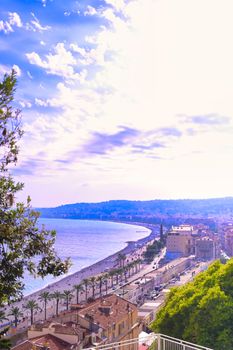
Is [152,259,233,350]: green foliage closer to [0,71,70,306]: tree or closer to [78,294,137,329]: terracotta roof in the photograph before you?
[0,71,70,306]: tree

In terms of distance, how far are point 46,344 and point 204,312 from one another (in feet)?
36.8

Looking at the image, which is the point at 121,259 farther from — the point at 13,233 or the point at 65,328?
the point at 13,233

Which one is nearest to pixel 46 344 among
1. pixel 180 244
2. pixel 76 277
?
pixel 76 277

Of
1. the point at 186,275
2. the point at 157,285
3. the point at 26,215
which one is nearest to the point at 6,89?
the point at 26,215

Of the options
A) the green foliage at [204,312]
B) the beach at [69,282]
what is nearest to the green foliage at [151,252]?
the beach at [69,282]

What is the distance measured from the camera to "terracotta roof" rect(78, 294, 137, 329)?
27372 millimetres

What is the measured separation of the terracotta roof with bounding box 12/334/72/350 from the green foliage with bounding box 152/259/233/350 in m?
8.45

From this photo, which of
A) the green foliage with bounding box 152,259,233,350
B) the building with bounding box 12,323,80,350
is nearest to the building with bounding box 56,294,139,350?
the building with bounding box 12,323,80,350

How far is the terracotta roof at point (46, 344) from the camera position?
21.1 metres

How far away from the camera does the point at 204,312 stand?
43.5 feet

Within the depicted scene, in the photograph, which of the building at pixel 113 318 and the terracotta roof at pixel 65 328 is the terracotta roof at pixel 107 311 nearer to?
the building at pixel 113 318

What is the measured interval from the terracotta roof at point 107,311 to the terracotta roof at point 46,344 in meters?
3.97

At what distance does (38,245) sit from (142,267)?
96.4m

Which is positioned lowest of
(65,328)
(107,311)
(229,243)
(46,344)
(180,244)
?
(180,244)
